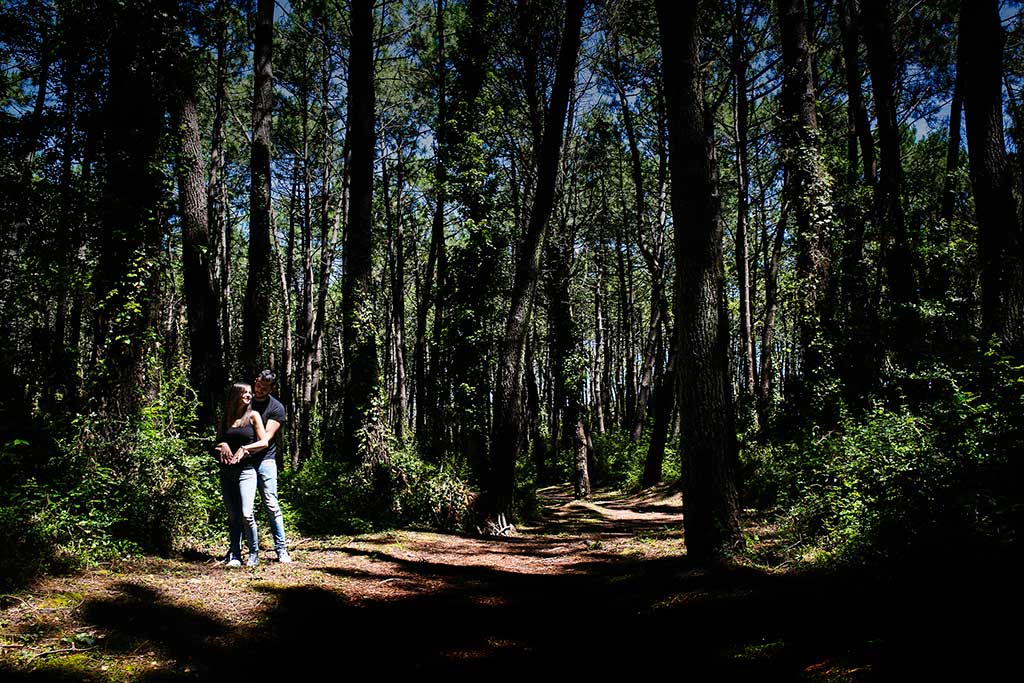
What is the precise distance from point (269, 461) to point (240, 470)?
345 millimetres

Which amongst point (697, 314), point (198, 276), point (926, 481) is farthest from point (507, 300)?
point (926, 481)

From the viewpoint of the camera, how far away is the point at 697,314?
5594mm

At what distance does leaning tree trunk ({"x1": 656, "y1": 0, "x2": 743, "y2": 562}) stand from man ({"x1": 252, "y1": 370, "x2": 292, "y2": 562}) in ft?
14.5

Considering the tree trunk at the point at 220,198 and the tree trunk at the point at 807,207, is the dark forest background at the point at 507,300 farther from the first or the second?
the tree trunk at the point at 220,198

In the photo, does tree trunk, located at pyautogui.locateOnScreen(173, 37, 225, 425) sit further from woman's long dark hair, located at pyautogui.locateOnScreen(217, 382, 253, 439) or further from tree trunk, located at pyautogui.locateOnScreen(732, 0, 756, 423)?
tree trunk, located at pyautogui.locateOnScreen(732, 0, 756, 423)

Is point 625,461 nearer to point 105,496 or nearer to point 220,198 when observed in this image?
point 105,496

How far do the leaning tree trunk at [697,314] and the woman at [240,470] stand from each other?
4.60 m

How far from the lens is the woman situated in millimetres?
6172

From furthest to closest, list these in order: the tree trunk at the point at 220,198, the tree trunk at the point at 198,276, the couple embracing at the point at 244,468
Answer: the tree trunk at the point at 220,198 → the tree trunk at the point at 198,276 → the couple embracing at the point at 244,468

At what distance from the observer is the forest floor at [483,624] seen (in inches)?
112

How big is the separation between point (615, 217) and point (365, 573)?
66.1ft

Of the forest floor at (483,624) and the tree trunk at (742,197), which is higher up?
the tree trunk at (742,197)

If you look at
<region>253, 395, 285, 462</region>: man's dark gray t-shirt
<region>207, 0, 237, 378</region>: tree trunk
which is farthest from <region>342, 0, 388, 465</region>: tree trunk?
<region>207, 0, 237, 378</region>: tree trunk

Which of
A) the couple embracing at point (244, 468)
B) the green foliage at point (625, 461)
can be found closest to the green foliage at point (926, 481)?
the couple embracing at point (244, 468)
